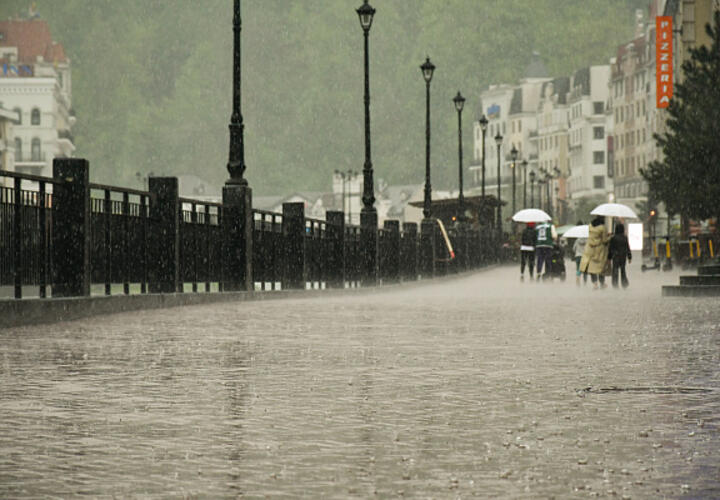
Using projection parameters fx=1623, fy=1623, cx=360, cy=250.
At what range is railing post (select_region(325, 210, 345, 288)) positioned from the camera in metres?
31.0

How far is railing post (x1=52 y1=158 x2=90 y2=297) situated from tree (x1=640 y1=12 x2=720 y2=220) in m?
28.0

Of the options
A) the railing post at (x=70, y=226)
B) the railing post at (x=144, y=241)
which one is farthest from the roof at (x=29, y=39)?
the railing post at (x=70, y=226)

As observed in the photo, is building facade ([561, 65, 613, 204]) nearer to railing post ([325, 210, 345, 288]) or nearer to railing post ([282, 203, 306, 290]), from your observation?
railing post ([325, 210, 345, 288])

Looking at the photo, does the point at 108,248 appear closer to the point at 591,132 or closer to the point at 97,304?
the point at 97,304

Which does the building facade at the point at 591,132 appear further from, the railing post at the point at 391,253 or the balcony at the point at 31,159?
the railing post at the point at 391,253

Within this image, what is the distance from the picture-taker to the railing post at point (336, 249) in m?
31.0

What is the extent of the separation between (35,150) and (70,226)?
13071 cm

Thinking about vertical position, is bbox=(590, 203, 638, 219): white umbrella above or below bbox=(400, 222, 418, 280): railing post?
above

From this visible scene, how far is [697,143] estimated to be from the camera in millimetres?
43469

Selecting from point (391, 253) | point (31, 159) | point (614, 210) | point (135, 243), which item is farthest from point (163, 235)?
point (31, 159)

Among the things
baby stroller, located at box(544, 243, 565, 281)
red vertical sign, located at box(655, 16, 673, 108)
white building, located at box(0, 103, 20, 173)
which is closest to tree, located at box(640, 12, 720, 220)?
baby stroller, located at box(544, 243, 565, 281)

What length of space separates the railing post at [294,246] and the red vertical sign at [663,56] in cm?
6141

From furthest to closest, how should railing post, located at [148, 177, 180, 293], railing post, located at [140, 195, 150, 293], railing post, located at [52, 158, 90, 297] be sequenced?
railing post, located at [148, 177, 180, 293] → railing post, located at [140, 195, 150, 293] → railing post, located at [52, 158, 90, 297]

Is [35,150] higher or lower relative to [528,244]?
higher
